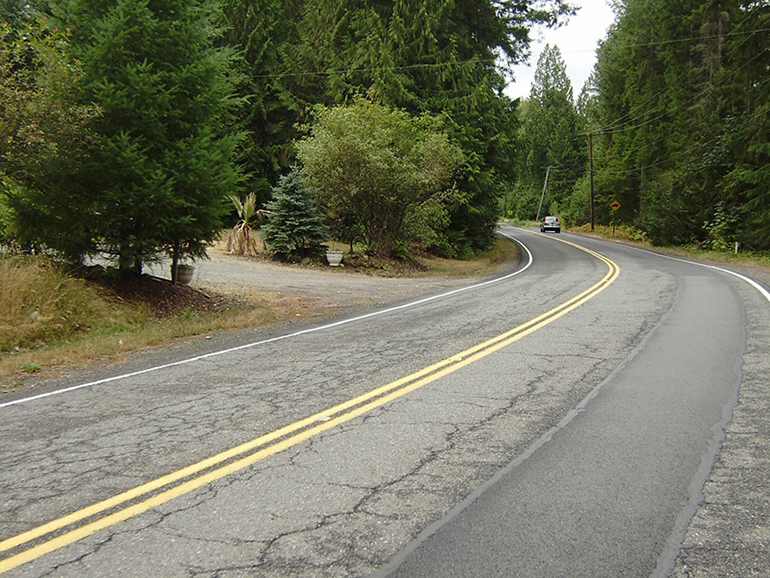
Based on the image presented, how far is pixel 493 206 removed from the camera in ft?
106

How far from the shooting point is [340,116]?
22203mm

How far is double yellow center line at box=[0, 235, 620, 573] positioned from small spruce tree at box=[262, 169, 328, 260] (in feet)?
54.6

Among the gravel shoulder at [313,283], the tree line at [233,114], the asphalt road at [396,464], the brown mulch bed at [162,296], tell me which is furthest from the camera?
the gravel shoulder at [313,283]

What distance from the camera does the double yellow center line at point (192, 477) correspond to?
3270mm

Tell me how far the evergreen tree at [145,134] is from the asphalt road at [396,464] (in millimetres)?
4503

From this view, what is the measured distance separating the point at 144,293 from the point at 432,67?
70.3 feet

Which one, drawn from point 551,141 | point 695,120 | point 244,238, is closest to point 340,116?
point 244,238

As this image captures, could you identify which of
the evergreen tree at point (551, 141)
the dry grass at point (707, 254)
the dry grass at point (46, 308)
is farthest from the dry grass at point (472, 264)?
the evergreen tree at point (551, 141)

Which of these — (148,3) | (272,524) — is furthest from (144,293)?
(272,524)

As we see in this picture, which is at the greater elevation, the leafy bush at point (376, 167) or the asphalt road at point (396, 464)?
the leafy bush at point (376, 167)

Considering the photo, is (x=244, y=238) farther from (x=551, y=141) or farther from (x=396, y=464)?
(x=551, y=141)

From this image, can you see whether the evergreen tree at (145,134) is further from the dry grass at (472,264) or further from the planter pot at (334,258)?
the dry grass at (472,264)

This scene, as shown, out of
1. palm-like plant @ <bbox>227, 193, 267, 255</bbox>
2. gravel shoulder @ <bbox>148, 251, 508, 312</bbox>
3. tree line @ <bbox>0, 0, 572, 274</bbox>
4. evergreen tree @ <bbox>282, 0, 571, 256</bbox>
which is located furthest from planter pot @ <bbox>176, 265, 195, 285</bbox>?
evergreen tree @ <bbox>282, 0, 571, 256</bbox>

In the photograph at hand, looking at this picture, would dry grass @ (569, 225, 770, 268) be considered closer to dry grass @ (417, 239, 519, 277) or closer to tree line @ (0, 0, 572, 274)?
dry grass @ (417, 239, 519, 277)
